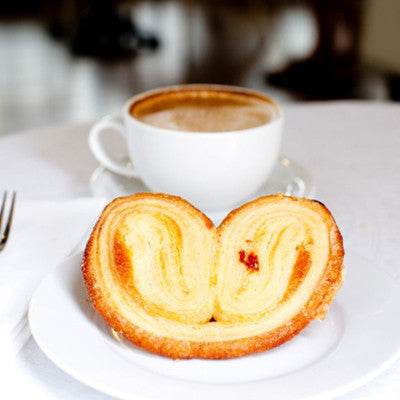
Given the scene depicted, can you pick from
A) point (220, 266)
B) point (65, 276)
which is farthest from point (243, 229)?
point (65, 276)

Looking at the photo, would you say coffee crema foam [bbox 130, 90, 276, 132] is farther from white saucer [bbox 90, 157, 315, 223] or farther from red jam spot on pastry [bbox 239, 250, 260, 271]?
red jam spot on pastry [bbox 239, 250, 260, 271]

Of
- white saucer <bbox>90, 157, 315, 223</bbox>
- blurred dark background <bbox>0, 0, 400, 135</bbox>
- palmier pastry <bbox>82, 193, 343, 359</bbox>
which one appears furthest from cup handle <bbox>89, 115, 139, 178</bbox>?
blurred dark background <bbox>0, 0, 400, 135</bbox>

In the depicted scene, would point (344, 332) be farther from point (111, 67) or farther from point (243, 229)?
point (111, 67)

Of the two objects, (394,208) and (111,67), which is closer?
(394,208)

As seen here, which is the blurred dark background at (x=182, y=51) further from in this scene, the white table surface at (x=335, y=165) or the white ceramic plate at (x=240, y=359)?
the white ceramic plate at (x=240, y=359)

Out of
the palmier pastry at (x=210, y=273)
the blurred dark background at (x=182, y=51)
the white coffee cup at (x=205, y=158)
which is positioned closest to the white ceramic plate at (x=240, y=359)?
the palmier pastry at (x=210, y=273)

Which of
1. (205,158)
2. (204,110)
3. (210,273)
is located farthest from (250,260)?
(204,110)
